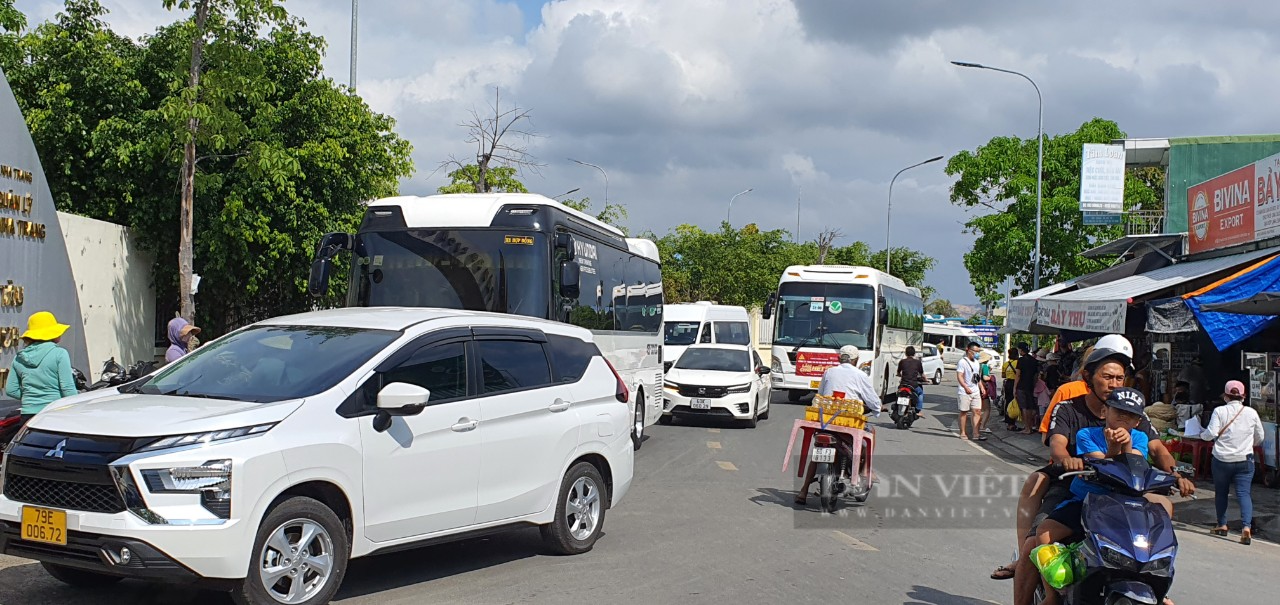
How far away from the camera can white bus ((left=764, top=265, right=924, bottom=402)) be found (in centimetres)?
2512

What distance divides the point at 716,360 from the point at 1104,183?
1274 cm

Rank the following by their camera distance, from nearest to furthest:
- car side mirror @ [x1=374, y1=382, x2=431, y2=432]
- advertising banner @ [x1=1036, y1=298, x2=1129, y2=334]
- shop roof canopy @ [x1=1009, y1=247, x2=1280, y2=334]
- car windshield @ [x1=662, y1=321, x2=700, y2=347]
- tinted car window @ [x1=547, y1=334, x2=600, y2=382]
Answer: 1. car side mirror @ [x1=374, y1=382, x2=431, y2=432]
2. tinted car window @ [x1=547, y1=334, x2=600, y2=382]
3. advertising banner @ [x1=1036, y1=298, x2=1129, y2=334]
4. shop roof canopy @ [x1=1009, y1=247, x2=1280, y2=334]
5. car windshield @ [x1=662, y1=321, x2=700, y2=347]

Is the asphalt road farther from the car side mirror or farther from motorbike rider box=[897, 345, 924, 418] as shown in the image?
motorbike rider box=[897, 345, 924, 418]

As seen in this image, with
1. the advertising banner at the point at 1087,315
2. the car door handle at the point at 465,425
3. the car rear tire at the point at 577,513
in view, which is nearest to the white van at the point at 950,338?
the advertising banner at the point at 1087,315

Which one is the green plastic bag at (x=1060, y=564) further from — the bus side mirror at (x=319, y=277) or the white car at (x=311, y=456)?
the bus side mirror at (x=319, y=277)

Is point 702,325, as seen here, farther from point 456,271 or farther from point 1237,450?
point 1237,450

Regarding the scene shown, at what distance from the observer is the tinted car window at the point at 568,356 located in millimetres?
8086

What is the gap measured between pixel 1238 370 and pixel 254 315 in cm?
2030

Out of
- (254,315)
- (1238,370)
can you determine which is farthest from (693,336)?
(1238,370)

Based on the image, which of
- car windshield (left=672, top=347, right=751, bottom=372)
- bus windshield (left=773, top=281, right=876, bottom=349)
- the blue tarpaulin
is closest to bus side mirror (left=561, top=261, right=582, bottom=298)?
car windshield (left=672, top=347, right=751, bottom=372)

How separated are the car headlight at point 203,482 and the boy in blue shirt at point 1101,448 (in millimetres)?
4229

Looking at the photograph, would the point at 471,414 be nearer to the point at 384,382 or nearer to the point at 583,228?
the point at 384,382

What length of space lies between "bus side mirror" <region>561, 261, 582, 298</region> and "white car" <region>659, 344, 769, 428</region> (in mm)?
6946

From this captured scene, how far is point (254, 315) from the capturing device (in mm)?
24312
